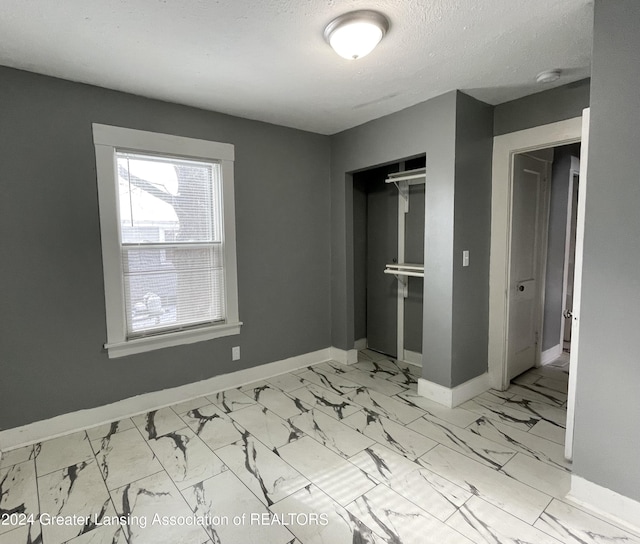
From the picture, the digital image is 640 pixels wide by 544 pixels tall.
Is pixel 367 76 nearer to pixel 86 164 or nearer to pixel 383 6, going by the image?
pixel 383 6

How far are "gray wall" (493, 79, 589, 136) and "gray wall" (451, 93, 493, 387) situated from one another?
0.10m

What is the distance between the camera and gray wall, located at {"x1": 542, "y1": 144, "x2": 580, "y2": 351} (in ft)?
12.1

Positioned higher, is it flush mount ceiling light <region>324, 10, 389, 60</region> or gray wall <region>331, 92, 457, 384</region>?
flush mount ceiling light <region>324, 10, 389, 60</region>

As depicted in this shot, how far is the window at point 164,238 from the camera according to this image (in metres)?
2.60

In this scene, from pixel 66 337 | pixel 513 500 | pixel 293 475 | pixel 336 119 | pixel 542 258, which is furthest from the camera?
pixel 542 258

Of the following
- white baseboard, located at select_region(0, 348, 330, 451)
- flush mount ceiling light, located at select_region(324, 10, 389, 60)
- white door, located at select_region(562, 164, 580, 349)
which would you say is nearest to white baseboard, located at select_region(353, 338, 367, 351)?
white baseboard, located at select_region(0, 348, 330, 451)

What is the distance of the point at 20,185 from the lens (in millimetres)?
2271

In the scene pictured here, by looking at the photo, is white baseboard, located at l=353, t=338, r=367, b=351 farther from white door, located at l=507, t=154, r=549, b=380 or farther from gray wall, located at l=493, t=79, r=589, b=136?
gray wall, located at l=493, t=79, r=589, b=136

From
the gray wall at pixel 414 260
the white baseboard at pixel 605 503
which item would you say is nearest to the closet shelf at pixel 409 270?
the gray wall at pixel 414 260

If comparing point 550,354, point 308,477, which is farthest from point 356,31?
point 550,354

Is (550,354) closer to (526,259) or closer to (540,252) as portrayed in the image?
(540,252)

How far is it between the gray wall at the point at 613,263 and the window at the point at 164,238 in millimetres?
2590

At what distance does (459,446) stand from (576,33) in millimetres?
2544

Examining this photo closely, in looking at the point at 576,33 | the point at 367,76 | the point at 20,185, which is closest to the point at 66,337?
the point at 20,185
